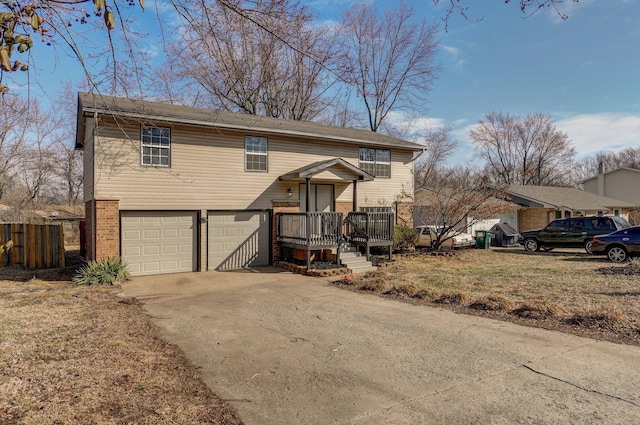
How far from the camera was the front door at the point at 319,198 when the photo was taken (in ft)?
48.6

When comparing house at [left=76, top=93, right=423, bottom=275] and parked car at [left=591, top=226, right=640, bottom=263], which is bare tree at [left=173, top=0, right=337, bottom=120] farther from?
parked car at [left=591, top=226, right=640, bottom=263]

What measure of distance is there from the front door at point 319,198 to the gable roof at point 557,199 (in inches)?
607

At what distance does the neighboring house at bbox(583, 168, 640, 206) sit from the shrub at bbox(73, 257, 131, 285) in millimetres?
45087

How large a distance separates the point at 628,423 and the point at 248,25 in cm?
651

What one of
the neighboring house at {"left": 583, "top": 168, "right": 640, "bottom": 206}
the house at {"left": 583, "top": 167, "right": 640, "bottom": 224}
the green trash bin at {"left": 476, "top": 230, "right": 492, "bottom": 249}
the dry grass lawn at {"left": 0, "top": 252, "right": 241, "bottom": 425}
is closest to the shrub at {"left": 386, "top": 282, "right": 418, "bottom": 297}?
the dry grass lawn at {"left": 0, "top": 252, "right": 241, "bottom": 425}

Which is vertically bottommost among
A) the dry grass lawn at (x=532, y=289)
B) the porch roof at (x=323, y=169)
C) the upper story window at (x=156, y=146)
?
the dry grass lawn at (x=532, y=289)

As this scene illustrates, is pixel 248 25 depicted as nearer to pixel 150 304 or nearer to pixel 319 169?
pixel 150 304

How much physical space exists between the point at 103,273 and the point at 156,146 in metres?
4.13

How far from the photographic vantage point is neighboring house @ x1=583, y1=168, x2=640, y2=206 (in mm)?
38281

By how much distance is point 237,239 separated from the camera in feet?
44.4

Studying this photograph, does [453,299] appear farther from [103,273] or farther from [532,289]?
[103,273]

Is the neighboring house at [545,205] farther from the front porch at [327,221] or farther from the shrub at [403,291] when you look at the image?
the shrub at [403,291]

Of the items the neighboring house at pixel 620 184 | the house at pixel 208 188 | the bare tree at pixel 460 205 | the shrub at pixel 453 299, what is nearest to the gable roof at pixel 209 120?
the house at pixel 208 188

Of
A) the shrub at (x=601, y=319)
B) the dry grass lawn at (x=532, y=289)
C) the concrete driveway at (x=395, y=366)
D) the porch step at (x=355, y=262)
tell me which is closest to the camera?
the concrete driveway at (x=395, y=366)
